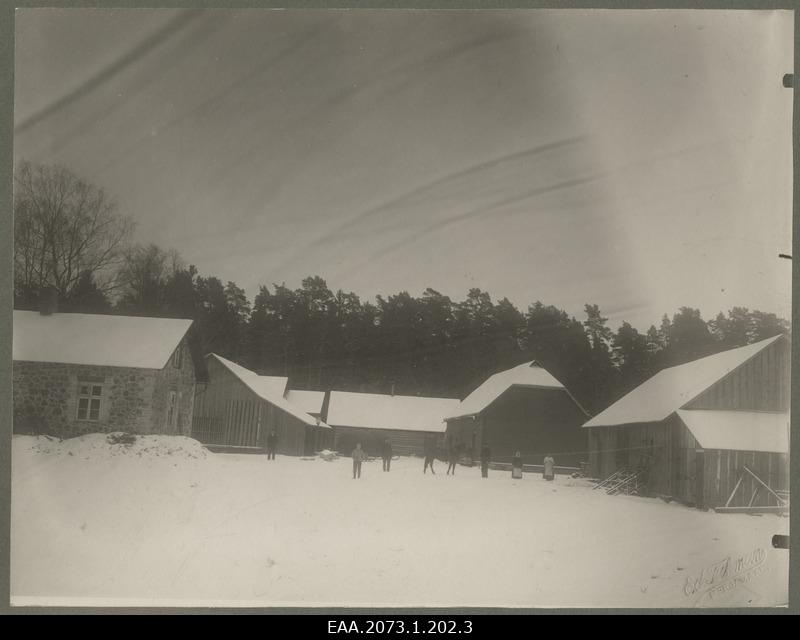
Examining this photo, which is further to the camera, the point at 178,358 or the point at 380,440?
the point at 380,440

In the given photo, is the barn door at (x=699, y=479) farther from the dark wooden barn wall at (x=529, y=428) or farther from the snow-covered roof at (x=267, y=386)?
the snow-covered roof at (x=267, y=386)

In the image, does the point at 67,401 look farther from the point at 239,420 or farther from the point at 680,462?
the point at 680,462

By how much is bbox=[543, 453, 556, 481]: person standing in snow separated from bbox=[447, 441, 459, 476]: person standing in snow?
721mm

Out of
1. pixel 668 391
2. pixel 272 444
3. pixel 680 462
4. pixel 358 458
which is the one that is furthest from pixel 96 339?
pixel 680 462

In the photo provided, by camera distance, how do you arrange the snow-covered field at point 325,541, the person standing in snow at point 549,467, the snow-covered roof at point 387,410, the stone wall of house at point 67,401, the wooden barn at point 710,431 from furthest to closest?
the snow-covered roof at point 387,410 < the person standing in snow at point 549,467 < the wooden barn at point 710,431 < the stone wall of house at point 67,401 < the snow-covered field at point 325,541

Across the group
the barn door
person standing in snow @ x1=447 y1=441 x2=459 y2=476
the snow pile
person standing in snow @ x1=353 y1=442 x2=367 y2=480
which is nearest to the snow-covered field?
the snow pile

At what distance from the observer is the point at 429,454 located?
5578 mm

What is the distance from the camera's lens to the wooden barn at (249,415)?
5.33m

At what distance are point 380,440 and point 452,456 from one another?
24.2 inches

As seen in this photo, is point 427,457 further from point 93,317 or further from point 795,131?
point 795,131

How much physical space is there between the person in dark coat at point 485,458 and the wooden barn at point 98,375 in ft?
7.73
